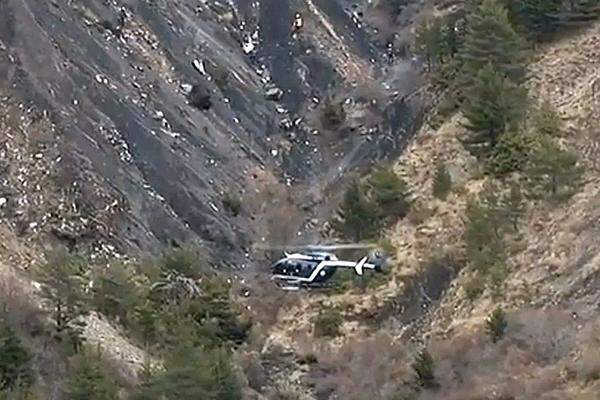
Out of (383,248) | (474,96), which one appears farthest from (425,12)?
(383,248)

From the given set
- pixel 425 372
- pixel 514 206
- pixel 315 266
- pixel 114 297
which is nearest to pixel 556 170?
pixel 514 206

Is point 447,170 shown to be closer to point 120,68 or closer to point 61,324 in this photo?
point 120,68

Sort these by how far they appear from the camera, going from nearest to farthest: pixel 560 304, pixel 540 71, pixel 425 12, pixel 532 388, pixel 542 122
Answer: pixel 532 388 → pixel 560 304 → pixel 542 122 → pixel 540 71 → pixel 425 12

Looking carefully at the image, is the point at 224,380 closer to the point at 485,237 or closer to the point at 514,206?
the point at 485,237

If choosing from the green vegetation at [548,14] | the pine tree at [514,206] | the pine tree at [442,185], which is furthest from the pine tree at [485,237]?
the green vegetation at [548,14]

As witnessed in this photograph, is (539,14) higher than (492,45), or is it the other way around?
(539,14)

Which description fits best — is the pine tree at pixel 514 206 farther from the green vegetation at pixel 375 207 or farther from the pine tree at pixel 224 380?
the pine tree at pixel 224 380
